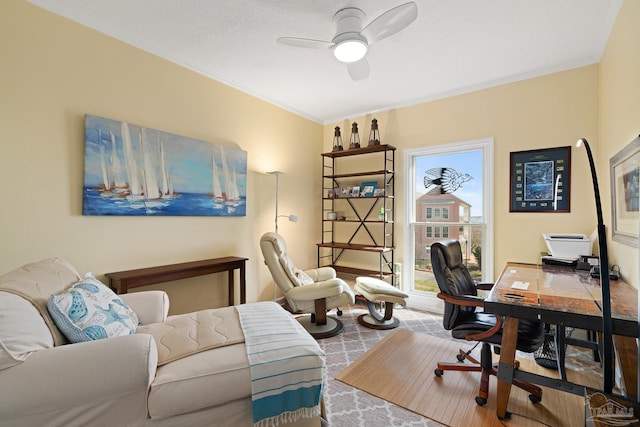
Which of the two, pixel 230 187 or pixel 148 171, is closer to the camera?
pixel 148 171

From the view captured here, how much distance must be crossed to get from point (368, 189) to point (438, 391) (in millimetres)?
2617

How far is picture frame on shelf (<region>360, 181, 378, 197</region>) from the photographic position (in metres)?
4.08

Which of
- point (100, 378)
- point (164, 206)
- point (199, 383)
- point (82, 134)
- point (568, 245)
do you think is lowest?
point (199, 383)

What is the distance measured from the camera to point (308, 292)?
288cm

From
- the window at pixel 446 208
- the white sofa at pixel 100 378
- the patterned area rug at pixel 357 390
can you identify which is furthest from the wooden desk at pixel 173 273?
the window at pixel 446 208

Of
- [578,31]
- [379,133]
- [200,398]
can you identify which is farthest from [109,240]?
[578,31]

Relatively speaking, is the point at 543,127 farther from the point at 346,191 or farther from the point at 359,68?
the point at 346,191

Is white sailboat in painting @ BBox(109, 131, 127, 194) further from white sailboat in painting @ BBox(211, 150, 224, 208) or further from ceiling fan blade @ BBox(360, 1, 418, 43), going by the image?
ceiling fan blade @ BBox(360, 1, 418, 43)

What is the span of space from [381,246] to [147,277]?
112 inches

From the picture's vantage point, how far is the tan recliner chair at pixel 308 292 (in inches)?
114

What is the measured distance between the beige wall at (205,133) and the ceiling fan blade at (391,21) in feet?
4.42

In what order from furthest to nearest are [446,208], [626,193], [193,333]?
[446,208] < [626,193] < [193,333]

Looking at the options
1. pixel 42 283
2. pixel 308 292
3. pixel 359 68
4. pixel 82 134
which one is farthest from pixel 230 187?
pixel 42 283

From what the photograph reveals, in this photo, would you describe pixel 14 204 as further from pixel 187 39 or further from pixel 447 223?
pixel 447 223
